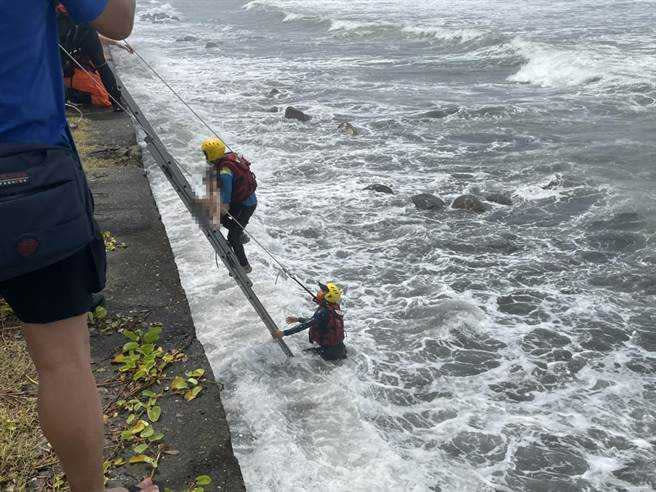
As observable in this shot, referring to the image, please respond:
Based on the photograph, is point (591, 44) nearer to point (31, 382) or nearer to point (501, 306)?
point (501, 306)

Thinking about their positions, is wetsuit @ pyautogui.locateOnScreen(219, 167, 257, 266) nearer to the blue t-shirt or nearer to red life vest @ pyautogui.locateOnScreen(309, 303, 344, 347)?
red life vest @ pyautogui.locateOnScreen(309, 303, 344, 347)

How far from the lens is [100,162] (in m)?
8.29

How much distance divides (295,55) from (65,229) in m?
26.3

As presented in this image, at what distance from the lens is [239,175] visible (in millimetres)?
5852

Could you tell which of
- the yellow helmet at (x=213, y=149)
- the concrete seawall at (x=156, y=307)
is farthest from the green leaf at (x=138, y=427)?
the yellow helmet at (x=213, y=149)

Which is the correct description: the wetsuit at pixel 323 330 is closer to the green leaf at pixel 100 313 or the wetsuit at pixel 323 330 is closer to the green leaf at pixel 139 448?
the green leaf at pixel 100 313

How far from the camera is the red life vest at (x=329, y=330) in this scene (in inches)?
205

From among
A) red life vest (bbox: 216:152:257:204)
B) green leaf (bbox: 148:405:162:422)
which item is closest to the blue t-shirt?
green leaf (bbox: 148:405:162:422)

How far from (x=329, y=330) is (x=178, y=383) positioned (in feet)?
5.99

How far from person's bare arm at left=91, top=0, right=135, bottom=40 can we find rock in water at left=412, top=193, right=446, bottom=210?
7.89m

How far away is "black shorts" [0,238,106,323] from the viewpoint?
5.54 feet

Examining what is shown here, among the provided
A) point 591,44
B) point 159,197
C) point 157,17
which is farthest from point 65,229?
point 157,17

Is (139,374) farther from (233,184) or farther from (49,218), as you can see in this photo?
(233,184)

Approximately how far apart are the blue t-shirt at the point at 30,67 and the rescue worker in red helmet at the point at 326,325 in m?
3.62
